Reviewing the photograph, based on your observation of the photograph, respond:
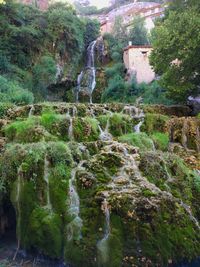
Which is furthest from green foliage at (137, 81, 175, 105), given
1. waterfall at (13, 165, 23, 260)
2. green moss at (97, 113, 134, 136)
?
waterfall at (13, 165, 23, 260)

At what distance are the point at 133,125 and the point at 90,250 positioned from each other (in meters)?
5.81

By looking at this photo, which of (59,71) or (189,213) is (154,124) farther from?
(59,71)

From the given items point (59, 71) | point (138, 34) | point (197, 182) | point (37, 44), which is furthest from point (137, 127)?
point (138, 34)

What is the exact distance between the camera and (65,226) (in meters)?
6.20

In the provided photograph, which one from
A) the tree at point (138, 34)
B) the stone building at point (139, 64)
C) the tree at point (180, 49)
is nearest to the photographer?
the tree at point (180, 49)

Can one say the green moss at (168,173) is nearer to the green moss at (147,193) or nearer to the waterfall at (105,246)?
the green moss at (147,193)

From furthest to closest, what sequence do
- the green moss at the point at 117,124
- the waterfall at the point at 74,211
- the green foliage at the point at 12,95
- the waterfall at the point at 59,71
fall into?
the waterfall at the point at 59,71
the green foliage at the point at 12,95
the green moss at the point at 117,124
the waterfall at the point at 74,211

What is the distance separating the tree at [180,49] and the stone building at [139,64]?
1094 centimetres

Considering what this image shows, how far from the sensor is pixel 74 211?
630cm

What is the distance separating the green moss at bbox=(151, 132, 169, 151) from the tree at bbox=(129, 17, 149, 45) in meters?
20.6

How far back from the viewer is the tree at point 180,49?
12.1m

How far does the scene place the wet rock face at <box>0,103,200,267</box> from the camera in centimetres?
585

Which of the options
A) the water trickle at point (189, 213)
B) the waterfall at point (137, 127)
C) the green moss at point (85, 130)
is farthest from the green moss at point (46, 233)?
the waterfall at point (137, 127)

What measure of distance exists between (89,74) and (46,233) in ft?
63.2
